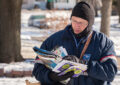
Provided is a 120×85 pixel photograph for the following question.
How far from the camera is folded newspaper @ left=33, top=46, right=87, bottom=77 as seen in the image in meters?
2.24

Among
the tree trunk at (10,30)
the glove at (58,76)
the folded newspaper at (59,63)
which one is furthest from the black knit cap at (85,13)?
the tree trunk at (10,30)

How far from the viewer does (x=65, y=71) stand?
7.43 feet

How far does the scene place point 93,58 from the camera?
7.91 feet

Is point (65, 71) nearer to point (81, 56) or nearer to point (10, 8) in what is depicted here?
point (81, 56)

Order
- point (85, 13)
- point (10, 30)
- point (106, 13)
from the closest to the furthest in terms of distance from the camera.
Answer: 1. point (85, 13)
2. point (10, 30)
3. point (106, 13)

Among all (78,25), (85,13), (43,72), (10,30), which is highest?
(85,13)

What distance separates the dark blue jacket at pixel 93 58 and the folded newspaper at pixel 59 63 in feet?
0.29

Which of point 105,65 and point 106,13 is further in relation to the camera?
point 106,13

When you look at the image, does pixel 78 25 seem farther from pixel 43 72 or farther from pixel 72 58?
pixel 43 72

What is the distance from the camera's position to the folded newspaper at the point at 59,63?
2244 millimetres

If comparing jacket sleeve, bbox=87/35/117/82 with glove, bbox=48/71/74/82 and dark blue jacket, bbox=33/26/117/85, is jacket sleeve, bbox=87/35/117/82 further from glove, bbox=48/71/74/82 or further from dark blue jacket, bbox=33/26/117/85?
glove, bbox=48/71/74/82

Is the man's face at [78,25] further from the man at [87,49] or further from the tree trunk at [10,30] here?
the tree trunk at [10,30]

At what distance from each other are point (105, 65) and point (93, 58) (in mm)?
124

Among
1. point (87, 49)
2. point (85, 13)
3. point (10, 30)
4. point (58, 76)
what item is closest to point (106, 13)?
point (10, 30)
